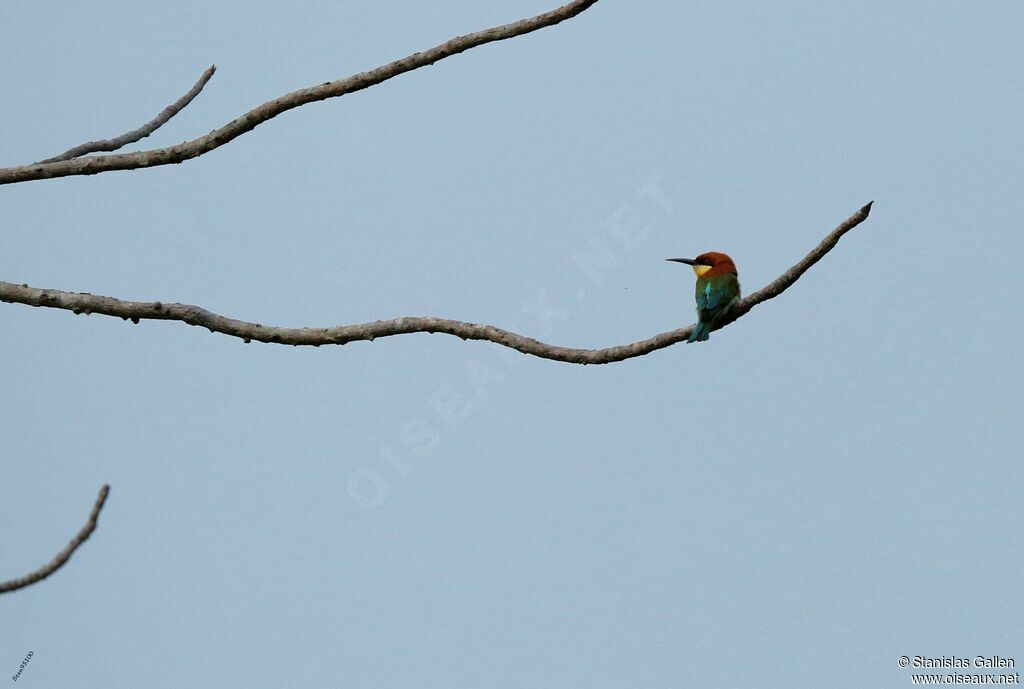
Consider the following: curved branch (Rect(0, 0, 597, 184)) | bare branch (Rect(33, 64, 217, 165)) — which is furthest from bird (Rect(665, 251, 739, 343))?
bare branch (Rect(33, 64, 217, 165))

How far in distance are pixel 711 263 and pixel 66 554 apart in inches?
182

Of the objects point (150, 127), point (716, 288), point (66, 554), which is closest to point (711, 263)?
point (716, 288)

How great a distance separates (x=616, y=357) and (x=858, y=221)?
84cm

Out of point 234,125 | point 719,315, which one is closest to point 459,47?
point 234,125

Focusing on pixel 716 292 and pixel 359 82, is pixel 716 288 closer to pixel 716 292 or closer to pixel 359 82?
pixel 716 292

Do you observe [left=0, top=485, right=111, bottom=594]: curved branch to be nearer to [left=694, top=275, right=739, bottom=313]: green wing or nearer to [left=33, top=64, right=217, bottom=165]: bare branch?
[left=33, top=64, right=217, bottom=165]: bare branch

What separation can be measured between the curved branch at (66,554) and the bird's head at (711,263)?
395 centimetres

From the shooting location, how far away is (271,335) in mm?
3309

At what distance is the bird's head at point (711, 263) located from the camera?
5.82 m

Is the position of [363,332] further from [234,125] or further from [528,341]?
[234,125]

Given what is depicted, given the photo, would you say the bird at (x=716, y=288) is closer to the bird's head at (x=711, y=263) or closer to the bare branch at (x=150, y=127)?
the bird's head at (x=711, y=263)

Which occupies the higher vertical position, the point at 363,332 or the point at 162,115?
the point at 162,115

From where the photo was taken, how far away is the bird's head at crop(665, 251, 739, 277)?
5820 millimetres

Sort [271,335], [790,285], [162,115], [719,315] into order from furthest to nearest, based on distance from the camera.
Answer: [719,315]
[162,115]
[790,285]
[271,335]
